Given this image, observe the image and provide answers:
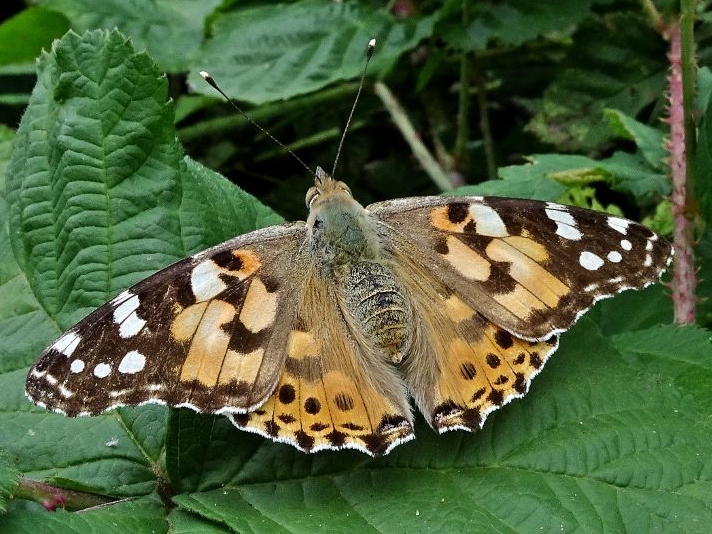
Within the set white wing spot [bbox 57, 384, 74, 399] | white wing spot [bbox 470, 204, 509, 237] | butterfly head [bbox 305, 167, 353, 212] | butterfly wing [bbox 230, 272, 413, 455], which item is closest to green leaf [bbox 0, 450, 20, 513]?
white wing spot [bbox 57, 384, 74, 399]

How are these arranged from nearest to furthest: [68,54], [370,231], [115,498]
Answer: [115,498]
[68,54]
[370,231]

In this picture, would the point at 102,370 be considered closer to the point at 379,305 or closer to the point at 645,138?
the point at 379,305

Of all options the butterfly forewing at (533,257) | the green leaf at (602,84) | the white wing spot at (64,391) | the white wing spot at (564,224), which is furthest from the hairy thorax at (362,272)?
the green leaf at (602,84)

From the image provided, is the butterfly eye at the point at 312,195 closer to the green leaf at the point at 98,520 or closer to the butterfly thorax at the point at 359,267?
the butterfly thorax at the point at 359,267

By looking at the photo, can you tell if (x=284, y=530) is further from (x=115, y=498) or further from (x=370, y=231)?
(x=370, y=231)

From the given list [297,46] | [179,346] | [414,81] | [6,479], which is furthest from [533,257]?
[414,81]

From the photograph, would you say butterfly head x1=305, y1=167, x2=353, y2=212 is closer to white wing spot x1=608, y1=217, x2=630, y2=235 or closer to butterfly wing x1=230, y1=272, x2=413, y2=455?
butterfly wing x1=230, y1=272, x2=413, y2=455

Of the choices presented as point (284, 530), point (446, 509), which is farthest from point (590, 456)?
point (284, 530)
